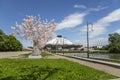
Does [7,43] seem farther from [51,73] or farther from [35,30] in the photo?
[51,73]

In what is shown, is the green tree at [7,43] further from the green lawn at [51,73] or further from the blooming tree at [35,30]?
the green lawn at [51,73]

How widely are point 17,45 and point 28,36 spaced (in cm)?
5569

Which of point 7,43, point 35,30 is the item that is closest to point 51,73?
point 35,30

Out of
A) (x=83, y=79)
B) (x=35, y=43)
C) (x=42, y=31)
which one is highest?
(x=42, y=31)

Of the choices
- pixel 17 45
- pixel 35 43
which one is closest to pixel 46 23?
pixel 35 43

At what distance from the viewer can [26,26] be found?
43.0 meters

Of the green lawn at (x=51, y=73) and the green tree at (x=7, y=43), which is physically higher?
the green tree at (x=7, y=43)

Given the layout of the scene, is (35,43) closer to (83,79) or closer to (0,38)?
(83,79)

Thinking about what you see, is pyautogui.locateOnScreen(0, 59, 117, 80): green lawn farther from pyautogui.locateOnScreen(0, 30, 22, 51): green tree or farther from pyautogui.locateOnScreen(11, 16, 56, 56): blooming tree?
pyautogui.locateOnScreen(0, 30, 22, 51): green tree

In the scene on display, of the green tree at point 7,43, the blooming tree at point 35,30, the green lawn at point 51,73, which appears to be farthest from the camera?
the green tree at point 7,43

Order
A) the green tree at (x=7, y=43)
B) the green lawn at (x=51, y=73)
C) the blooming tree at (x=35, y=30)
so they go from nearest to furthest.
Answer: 1. the green lawn at (x=51, y=73)
2. the blooming tree at (x=35, y=30)
3. the green tree at (x=7, y=43)

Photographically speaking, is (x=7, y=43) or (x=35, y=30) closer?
(x=35, y=30)

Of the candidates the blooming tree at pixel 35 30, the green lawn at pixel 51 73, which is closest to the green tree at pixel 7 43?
the blooming tree at pixel 35 30

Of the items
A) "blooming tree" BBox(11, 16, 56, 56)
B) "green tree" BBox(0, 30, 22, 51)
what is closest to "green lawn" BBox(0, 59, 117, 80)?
"blooming tree" BBox(11, 16, 56, 56)
